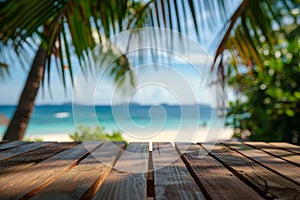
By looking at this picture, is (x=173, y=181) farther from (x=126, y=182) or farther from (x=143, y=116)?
(x=143, y=116)

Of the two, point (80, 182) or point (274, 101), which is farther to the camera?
point (274, 101)

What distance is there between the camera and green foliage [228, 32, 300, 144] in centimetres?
293

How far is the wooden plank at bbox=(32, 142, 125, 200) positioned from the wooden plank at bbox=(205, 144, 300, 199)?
1.16 ft

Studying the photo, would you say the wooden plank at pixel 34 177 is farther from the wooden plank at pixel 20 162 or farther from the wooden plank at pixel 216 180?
the wooden plank at pixel 216 180

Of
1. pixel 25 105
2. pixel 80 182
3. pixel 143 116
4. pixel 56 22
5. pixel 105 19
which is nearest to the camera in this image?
pixel 80 182

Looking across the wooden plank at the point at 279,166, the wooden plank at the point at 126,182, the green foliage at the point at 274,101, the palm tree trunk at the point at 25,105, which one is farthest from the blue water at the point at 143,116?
the green foliage at the point at 274,101

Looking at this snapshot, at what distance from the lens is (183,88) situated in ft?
2.86

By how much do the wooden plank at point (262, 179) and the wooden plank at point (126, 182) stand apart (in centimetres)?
25

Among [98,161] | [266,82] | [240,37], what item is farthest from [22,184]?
[266,82]

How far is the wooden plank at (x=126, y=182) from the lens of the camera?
1.98 ft

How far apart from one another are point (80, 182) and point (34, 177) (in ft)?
0.43

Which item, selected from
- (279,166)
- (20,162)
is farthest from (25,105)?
(279,166)

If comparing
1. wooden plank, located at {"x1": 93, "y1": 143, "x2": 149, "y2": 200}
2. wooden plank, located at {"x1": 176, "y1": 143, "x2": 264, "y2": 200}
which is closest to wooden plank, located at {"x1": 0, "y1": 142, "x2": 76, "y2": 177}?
wooden plank, located at {"x1": 93, "y1": 143, "x2": 149, "y2": 200}

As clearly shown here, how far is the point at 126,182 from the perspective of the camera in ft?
2.29
